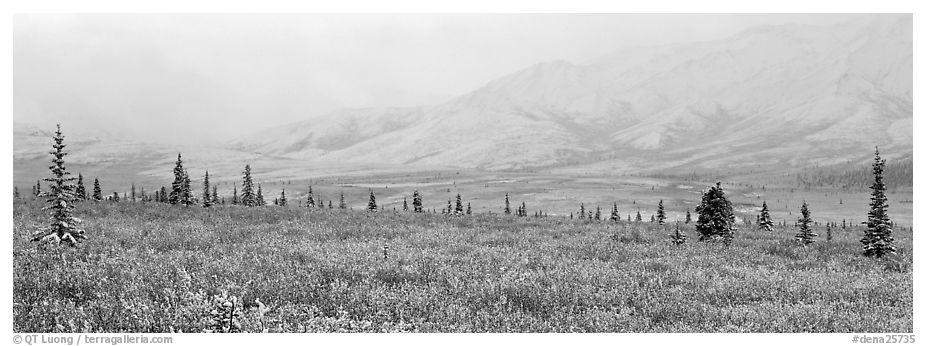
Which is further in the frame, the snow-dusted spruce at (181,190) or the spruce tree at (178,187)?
the spruce tree at (178,187)

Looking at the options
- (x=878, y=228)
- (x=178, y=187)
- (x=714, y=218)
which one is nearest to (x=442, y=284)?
(x=714, y=218)

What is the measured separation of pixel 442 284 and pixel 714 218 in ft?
41.0

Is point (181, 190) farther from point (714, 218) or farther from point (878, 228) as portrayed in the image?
point (878, 228)

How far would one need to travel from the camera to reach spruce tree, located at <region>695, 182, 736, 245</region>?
60.1ft

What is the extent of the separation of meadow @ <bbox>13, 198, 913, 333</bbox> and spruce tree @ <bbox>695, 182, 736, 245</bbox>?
6.56ft

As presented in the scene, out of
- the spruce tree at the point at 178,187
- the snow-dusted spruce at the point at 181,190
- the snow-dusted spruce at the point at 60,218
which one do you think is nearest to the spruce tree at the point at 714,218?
the snow-dusted spruce at the point at 60,218

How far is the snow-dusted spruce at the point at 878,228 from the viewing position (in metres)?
15.3

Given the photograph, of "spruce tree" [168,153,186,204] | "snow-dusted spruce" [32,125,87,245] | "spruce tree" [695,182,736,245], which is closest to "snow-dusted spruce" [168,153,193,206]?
"spruce tree" [168,153,186,204]

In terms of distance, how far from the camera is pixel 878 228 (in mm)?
15375

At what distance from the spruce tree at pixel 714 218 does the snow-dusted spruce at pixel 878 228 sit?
3605 mm

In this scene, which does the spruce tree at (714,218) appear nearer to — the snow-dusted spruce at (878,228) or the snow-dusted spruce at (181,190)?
the snow-dusted spruce at (878,228)
